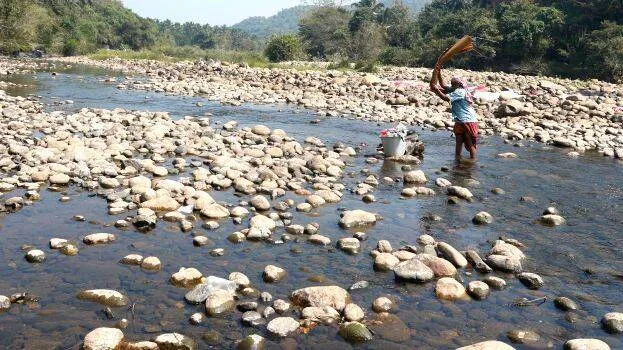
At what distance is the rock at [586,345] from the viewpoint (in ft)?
13.1

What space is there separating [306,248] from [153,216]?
1983mm

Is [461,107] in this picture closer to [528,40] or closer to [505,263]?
[505,263]

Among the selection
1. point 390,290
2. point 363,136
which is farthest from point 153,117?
point 390,290

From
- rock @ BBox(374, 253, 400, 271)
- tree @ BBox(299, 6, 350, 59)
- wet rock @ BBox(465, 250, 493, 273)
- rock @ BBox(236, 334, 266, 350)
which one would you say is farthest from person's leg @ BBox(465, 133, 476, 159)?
tree @ BBox(299, 6, 350, 59)

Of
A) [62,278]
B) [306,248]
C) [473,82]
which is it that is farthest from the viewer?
[473,82]

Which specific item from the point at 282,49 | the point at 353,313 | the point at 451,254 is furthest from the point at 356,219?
the point at 282,49

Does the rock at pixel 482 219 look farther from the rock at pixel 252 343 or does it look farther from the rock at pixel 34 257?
the rock at pixel 34 257

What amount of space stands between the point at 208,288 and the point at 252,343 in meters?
0.90

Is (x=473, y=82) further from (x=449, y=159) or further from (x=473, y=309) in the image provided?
(x=473, y=309)

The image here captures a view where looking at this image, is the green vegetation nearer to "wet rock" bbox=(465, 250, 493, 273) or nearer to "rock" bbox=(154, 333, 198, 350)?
"wet rock" bbox=(465, 250, 493, 273)

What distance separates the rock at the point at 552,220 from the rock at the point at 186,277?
4.91m

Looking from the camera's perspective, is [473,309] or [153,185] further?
[153,185]

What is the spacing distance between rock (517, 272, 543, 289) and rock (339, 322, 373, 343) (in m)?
2.00

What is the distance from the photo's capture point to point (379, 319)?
4.47 m
